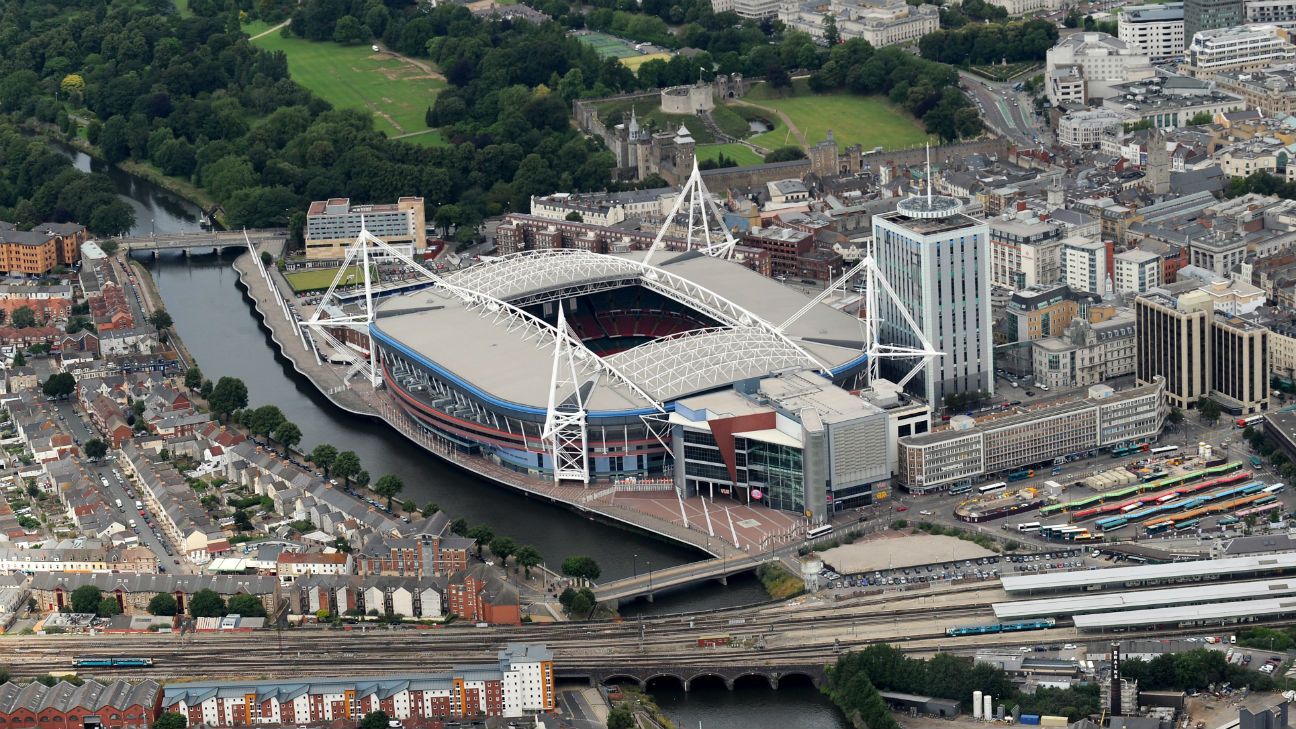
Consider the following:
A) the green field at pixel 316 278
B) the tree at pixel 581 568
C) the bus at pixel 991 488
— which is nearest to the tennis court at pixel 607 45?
the green field at pixel 316 278

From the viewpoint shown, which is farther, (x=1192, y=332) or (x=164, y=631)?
(x=1192, y=332)

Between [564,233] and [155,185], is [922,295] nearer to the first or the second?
[564,233]

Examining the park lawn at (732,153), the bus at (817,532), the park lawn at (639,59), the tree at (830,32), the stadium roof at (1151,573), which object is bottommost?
the bus at (817,532)

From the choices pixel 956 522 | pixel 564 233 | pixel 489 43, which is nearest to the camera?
pixel 956 522

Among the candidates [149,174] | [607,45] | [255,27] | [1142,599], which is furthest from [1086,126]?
[255,27]

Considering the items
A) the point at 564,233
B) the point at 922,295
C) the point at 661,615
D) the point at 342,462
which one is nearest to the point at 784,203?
the point at 564,233

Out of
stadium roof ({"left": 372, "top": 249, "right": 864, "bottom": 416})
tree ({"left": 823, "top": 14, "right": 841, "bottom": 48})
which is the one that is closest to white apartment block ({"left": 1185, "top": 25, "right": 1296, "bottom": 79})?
tree ({"left": 823, "top": 14, "right": 841, "bottom": 48})

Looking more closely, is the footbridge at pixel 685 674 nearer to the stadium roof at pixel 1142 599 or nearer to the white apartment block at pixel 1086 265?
the stadium roof at pixel 1142 599
